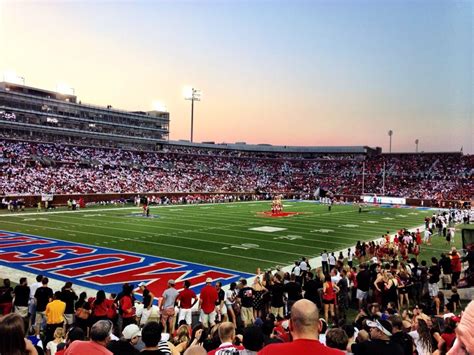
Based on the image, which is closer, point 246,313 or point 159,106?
point 246,313

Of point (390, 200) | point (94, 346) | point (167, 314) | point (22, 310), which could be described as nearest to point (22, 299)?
point (22, 310)

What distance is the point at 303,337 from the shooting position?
268 cm

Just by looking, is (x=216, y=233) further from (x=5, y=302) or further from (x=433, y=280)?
(x=5, y=302)

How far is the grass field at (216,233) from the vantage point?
784 inches

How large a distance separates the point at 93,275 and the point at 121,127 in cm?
6355

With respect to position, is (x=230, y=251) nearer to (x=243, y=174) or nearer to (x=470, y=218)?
(x=470, y=218)

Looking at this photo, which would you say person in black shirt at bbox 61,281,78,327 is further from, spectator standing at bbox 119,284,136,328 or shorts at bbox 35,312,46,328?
spectator standing at bbox 119,284,136,328

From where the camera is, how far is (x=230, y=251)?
20.7 metres

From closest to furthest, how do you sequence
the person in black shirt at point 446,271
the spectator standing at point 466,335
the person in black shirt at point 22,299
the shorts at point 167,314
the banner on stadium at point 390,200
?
the spectator standing at point 466,335 → the shorts at point 167,314 → the person in black shirt at point 22,299 → the person in black shirt at point 446,271 → the banner on stadium at point 390,200

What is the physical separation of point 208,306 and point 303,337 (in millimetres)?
7206

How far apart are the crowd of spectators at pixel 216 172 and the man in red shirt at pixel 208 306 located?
124 feet

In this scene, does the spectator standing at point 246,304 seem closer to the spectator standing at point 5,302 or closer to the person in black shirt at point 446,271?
the spectator standing at point 5,302

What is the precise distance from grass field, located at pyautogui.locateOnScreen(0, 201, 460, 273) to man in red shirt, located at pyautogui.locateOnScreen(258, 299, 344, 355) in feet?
47.3

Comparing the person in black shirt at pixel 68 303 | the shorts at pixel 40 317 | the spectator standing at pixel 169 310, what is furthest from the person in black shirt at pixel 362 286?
the shorts at pixel 40 317
